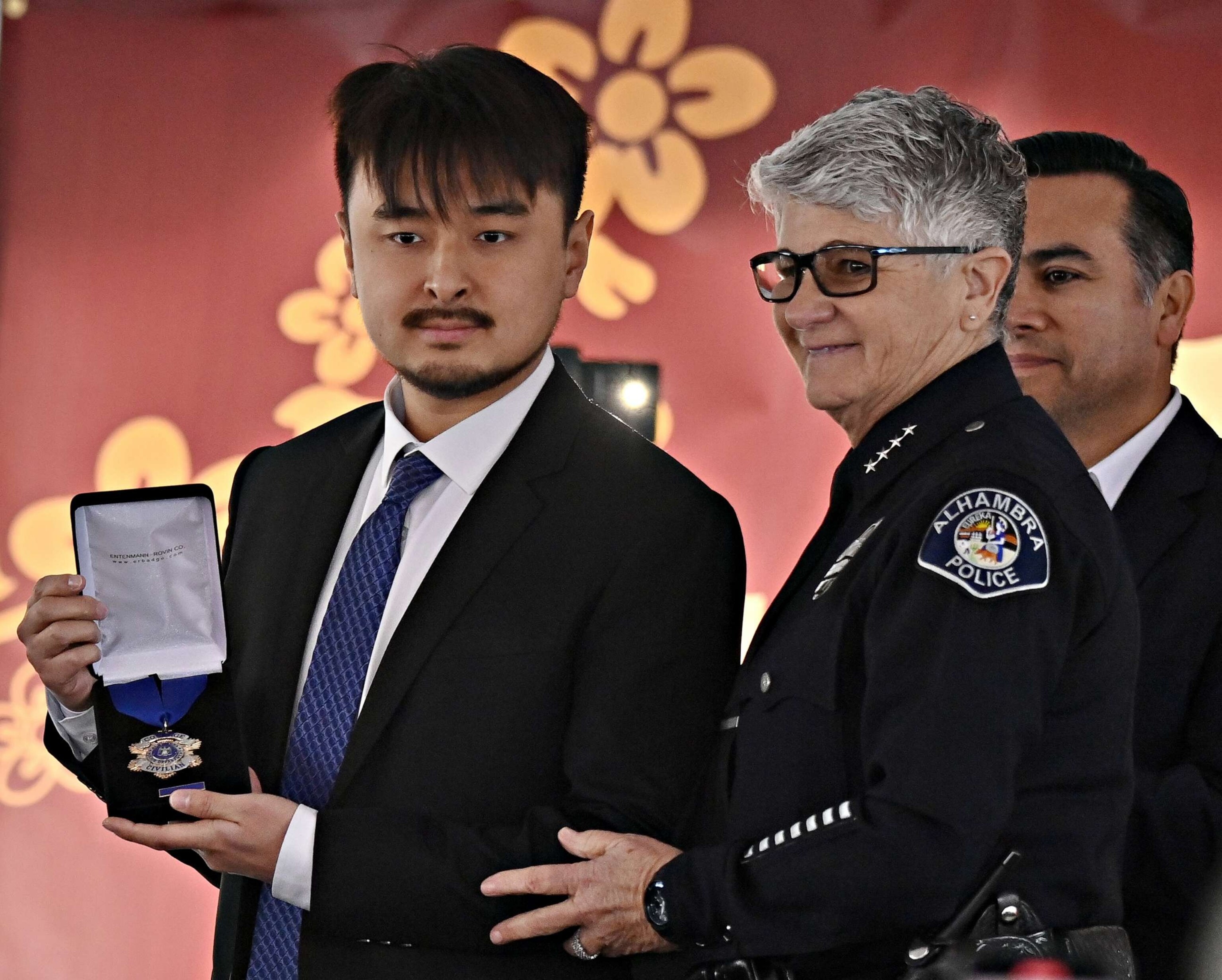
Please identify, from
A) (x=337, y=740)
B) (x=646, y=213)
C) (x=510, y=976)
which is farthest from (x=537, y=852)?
(x=646, y=213)

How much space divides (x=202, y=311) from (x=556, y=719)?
206 cm

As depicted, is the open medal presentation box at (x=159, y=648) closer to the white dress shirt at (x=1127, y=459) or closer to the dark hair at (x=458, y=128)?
the dark hair at (x=458, y=128)

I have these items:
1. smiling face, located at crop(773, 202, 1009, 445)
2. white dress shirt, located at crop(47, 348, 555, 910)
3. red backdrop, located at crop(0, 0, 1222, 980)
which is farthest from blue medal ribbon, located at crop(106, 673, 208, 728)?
red backdrop, located at crop(0, 0, 1222, 980)

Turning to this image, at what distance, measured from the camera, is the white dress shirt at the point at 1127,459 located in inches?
79.0

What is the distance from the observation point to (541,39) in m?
3.14

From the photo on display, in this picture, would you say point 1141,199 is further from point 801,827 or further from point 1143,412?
point 801,827

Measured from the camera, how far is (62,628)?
1538 millimetres

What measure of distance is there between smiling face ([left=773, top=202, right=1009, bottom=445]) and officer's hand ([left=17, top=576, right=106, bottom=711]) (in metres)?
0.85

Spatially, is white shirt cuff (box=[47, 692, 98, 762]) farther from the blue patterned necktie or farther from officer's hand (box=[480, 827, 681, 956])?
officer's hand (box=[480, 827, 681, 956])

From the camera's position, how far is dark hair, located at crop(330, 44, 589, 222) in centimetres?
163

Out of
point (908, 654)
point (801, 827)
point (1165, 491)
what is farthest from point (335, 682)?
point (1165, 491)

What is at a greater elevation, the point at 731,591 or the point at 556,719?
the point at 731,591

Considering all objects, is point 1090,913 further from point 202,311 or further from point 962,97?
point 202,311

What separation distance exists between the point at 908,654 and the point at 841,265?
0.46m
